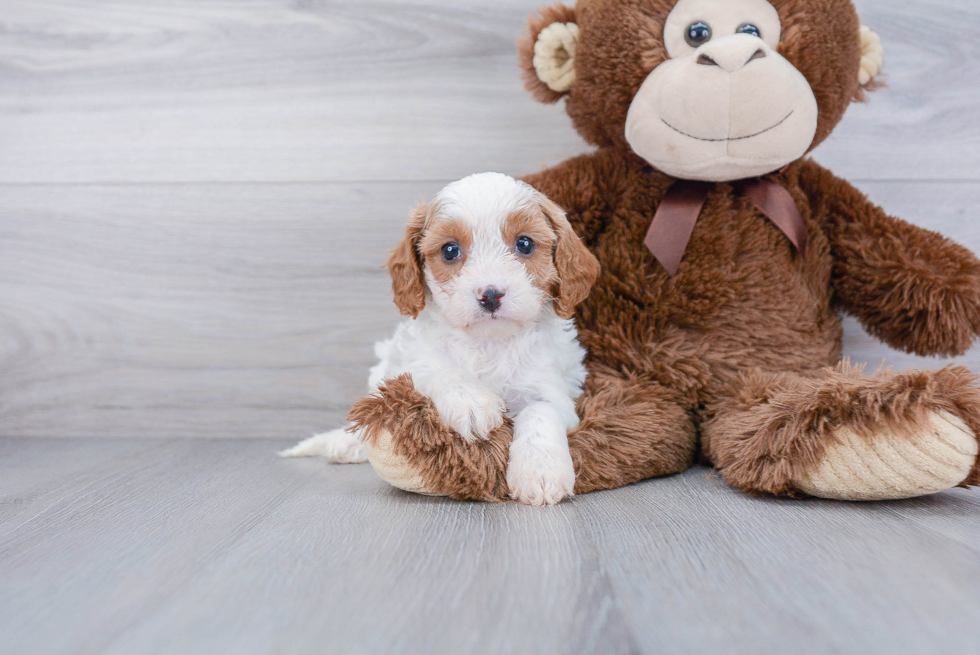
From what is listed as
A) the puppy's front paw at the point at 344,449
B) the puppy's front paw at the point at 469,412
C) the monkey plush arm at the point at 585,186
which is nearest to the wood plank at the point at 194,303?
the puppy's front paw at the point at 344,449

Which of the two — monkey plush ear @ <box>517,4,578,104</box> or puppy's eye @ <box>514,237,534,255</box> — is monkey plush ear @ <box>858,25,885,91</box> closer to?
monkey plush ear @ <box>517,4,578,104</box>

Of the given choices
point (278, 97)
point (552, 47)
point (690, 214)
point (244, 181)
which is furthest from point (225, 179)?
point (690, 214)

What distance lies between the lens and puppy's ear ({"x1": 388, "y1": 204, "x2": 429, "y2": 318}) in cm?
109

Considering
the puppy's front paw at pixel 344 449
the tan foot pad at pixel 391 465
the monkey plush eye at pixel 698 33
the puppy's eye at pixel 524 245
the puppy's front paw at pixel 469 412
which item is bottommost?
the puppy's front paw at pixel 344 449

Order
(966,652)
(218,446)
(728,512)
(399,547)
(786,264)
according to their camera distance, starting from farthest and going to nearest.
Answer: (218,446), (786,264), (728,512), (399,547), (966,652)

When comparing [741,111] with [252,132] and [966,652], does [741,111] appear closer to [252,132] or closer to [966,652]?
[966,652]

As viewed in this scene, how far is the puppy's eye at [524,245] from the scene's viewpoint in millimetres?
1071

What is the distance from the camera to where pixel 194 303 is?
161 cm

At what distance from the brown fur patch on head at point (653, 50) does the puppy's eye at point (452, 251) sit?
0.39 meters

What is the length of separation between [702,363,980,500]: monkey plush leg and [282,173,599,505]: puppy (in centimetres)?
28

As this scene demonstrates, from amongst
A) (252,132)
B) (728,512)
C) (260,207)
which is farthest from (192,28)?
(728,512)

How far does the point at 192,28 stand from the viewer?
1585 millimetres

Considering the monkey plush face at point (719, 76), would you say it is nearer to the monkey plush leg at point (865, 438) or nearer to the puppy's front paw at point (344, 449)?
the monkey plush leg at point (865, 438)

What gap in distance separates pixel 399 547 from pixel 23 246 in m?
1.34
